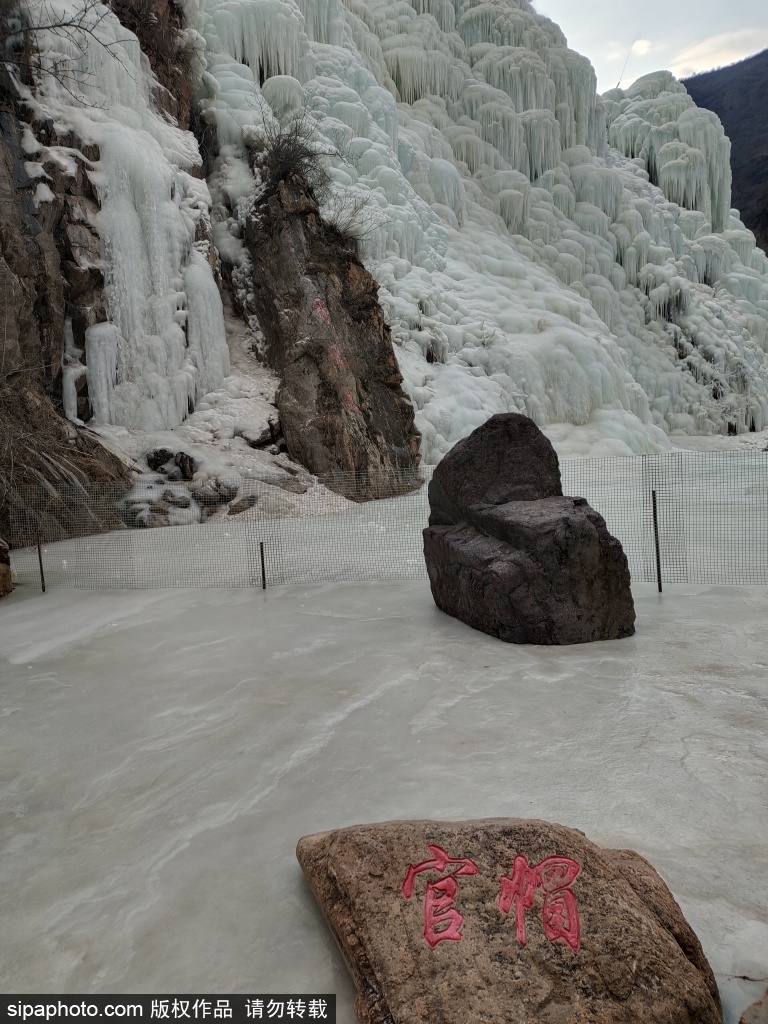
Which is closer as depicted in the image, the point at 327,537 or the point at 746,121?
the point at 327,537

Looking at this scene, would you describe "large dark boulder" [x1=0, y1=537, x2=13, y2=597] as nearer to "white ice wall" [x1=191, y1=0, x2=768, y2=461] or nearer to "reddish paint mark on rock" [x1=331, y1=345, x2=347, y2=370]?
"reddish paint mark on rock" [x1=331, y1=345, x2=347, y2=370]

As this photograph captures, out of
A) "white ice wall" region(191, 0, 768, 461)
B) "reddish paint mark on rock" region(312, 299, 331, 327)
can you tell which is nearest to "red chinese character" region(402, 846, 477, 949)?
"reddish paint mark on rock" region(312, 299, 331, 327)

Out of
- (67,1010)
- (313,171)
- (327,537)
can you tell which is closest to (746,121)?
(313,171)

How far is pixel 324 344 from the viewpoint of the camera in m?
11.7

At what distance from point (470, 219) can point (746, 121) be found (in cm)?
3038

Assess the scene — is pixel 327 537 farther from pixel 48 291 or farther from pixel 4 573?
pixel 48 291

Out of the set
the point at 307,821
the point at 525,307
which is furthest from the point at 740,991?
the point at 525,307

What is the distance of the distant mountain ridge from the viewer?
1406 inches

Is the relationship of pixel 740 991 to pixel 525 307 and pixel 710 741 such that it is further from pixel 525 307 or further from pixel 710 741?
pixel 525 307

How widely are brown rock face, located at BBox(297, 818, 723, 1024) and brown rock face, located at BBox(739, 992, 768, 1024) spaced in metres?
0.07

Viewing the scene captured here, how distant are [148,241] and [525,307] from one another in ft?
31.6

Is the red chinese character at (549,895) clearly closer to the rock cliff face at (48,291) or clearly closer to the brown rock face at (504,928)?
the brown rock face at (504,928)

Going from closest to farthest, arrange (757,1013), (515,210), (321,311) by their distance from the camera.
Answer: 1. (757,1013)
2. (321,311)
3. (515,210)

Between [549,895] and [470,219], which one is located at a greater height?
[470,219]
